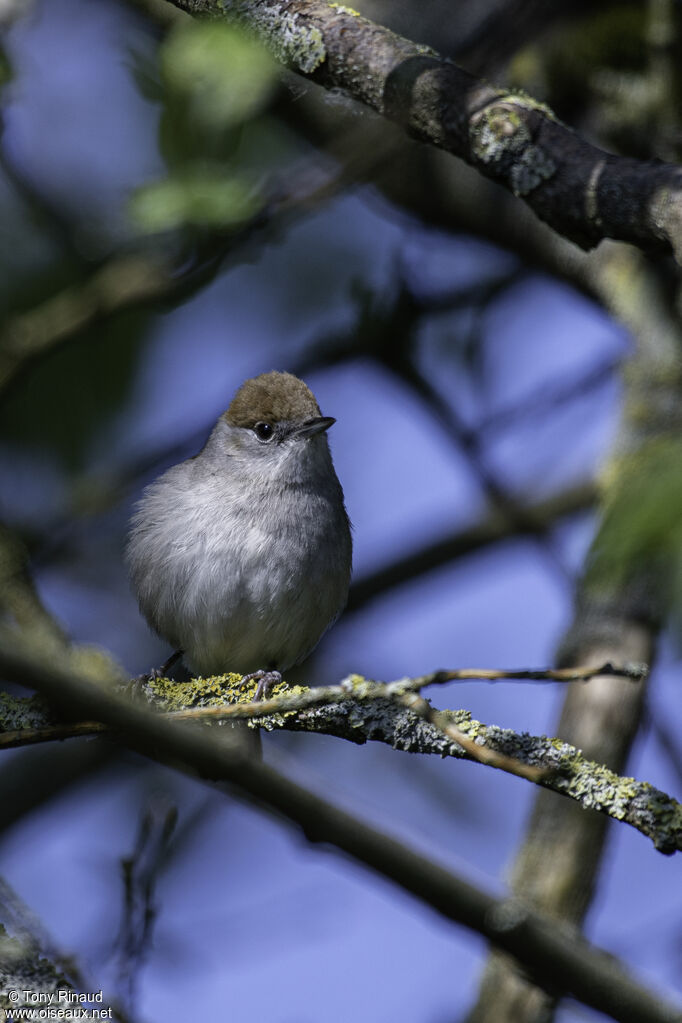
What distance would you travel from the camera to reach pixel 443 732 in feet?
9.11

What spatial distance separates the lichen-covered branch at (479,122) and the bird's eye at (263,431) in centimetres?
238

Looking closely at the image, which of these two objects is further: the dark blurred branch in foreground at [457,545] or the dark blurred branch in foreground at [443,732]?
Result: the dark blurred branch in foreground at [457,545]

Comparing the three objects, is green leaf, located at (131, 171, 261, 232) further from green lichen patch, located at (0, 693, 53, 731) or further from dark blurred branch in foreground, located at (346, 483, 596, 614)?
dark blurred branch in foreground, located at (346, 483, 596, 614)

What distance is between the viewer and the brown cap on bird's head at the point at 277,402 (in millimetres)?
5633

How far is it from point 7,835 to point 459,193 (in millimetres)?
4663

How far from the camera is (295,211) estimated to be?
489 centimetres

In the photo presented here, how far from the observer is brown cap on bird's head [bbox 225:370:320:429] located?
563 cm

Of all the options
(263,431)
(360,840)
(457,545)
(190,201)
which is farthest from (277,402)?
(360,840)

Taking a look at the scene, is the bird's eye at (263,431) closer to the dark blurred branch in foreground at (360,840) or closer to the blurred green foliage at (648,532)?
the dark blurred branch in foreground at (360,840)

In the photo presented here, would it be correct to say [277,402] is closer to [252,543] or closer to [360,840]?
[252,543]

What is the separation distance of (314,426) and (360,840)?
3316 mm

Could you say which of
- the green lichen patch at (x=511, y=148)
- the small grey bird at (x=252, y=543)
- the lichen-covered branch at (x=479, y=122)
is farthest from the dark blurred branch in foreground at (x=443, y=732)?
the small grey bird at (x=252, y=543)

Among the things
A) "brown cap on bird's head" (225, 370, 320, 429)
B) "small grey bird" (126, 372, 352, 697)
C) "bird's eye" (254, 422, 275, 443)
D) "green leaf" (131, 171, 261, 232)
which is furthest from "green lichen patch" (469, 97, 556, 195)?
"bird's eye" (254, 422, 275, 443)

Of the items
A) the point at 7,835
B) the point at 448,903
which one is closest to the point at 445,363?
the point at 7,835
